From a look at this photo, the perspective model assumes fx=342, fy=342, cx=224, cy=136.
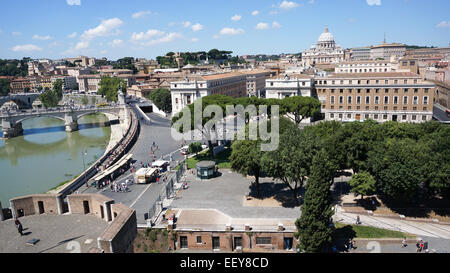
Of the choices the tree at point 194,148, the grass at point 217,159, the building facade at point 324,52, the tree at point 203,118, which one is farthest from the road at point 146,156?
the building facade at point 324,52

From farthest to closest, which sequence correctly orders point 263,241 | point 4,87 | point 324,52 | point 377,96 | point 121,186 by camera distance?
point 324,52 < point 4,87 < point 377,96 < point 121,186 < point 263,241

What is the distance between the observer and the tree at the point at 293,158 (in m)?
16.3

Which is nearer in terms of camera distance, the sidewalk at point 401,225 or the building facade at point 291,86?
the sidewalk at point 401,225

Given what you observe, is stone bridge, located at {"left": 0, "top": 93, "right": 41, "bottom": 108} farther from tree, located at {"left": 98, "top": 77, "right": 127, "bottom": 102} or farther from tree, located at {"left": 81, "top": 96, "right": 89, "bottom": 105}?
tree, located at {"left": 98, "top": 77, "right": 127, "bottom": 102}

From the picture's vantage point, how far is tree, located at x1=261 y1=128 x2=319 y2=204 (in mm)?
16344

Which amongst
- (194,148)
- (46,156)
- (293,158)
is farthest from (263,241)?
(46,156)

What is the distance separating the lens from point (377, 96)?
127 ft

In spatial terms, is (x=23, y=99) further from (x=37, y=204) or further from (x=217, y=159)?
(x=37, y=204)

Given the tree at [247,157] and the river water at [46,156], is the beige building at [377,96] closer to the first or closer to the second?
the tree at [247,157]

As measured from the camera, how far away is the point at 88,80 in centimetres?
9375

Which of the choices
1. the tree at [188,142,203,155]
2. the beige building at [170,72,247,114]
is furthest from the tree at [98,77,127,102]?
the tree at [188,142,203,155]

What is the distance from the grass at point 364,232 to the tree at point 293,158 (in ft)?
9.47

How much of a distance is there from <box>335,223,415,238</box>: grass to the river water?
20.0m

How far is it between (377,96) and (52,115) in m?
42.7
